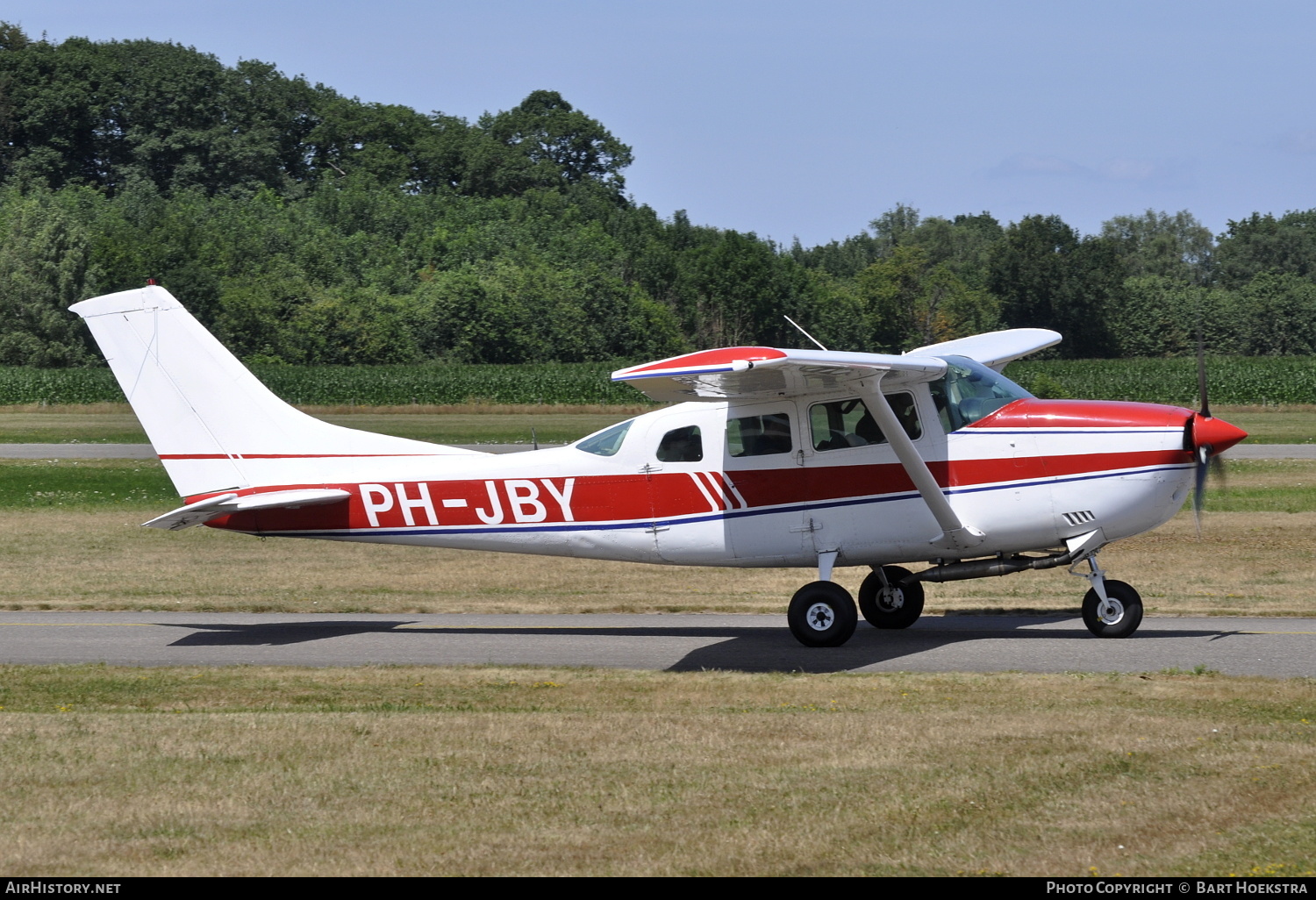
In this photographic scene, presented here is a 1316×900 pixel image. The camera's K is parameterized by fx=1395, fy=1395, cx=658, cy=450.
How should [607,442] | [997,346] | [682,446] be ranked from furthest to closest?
[997,346] < [607,442] < [682,446]

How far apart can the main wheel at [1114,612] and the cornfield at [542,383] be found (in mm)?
42794

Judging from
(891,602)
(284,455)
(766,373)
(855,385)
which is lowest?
(891,602)

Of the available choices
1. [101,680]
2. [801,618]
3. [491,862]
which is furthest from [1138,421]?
[101,680]

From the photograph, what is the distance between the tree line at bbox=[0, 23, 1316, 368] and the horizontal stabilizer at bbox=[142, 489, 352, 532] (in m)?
56.1

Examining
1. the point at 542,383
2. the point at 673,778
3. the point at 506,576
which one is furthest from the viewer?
the point at 542,383

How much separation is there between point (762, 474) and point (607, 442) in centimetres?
164

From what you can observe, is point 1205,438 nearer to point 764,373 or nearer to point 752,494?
point 764,373

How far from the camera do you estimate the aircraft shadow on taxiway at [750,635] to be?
1234 cm

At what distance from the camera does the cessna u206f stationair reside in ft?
40.8

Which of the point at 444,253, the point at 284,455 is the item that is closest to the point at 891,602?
the point at 284,455

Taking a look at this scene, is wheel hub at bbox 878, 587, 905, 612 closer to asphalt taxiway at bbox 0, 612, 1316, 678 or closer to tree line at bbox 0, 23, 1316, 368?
asphalt taxiway at bbox 0, 612, 1316, 678

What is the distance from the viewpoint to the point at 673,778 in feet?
25.6

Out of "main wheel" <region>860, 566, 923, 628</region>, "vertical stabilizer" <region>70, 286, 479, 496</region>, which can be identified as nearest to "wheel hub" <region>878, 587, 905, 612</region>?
"main wheel" <region>860, 566, 923, 628</region>

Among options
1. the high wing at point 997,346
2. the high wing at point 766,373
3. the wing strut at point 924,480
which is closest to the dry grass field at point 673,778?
the wing strut at point 924,480
